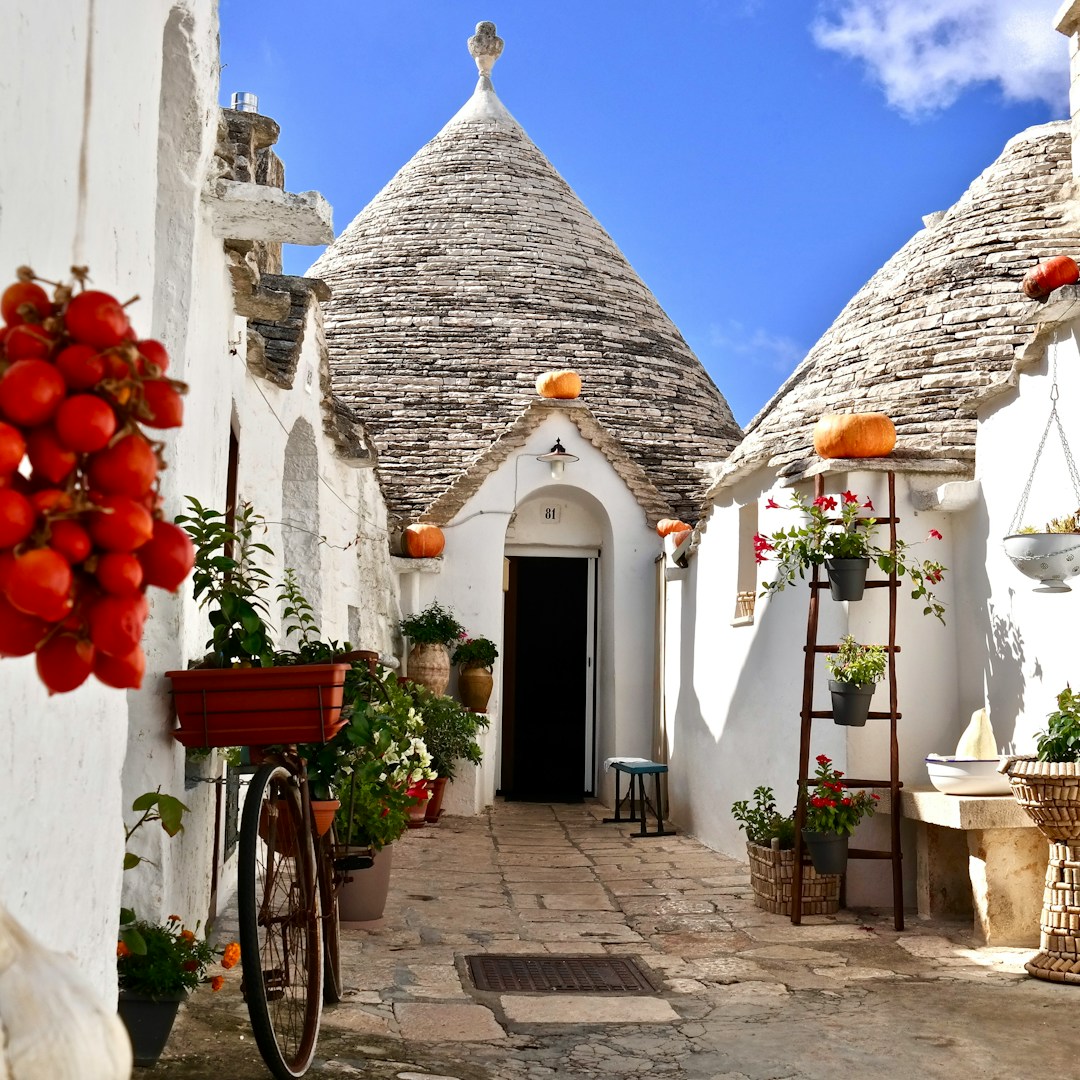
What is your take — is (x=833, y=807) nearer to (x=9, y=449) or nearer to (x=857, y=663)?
(x=857, y=663)

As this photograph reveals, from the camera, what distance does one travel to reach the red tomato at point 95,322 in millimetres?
900

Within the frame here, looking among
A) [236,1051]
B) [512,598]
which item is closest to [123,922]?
[236,1051]

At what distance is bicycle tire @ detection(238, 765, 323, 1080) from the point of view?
328cm

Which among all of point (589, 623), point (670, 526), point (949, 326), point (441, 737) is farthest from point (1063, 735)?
point (589, 623)

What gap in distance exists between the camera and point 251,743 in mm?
→ 3619

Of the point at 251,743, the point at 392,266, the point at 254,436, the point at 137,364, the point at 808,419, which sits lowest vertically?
the point at 251,743

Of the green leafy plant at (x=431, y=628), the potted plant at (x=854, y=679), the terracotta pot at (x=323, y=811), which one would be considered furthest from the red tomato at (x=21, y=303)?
the green leafy plant at (x=431, y=628)

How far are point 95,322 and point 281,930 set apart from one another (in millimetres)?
3327

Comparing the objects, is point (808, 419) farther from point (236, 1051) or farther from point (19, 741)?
point (19, 741)

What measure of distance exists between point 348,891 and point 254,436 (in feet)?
7.70

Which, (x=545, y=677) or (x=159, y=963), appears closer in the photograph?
(x=159, y=963)

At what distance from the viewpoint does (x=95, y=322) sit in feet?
2.95

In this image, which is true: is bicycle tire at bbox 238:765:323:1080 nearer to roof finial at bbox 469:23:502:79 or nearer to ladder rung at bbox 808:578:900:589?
ladder rung at bbox 808:578:900:589

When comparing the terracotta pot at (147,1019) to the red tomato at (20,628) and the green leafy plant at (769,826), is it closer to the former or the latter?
the red tomato at (20,628)
